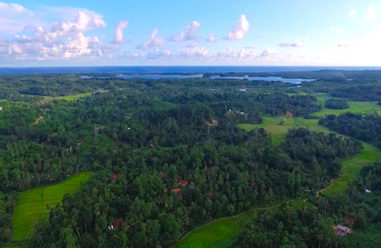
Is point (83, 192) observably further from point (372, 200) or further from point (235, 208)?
point (372, 200)

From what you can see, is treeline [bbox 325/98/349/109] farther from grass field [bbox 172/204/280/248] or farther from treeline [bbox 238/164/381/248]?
grass field [bbox 172/204/280/248]

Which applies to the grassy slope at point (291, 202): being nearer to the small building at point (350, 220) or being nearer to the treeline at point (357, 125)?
the treeline at point (357, 125)

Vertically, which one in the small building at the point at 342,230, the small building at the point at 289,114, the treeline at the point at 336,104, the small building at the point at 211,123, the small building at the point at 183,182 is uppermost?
the treeline at the point at 336,104

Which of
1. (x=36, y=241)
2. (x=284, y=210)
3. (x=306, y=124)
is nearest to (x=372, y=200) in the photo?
(x=284, y=210)

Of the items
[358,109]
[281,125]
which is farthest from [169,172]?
[358,109]

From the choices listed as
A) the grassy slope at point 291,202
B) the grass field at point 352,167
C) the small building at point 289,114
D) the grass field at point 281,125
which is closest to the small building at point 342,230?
the grassy slope at point 291,202

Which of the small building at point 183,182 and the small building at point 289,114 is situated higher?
the small building at point 289,114

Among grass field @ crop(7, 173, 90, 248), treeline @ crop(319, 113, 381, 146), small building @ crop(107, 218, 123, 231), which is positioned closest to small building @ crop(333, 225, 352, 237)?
small building @ crop(107, 218, 123, 231)
